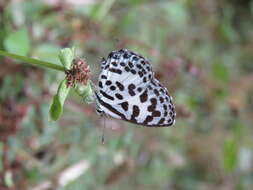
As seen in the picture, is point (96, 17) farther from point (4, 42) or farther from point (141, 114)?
point (141, 114)

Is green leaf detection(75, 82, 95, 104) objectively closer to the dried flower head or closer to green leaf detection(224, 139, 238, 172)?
the dried flower head

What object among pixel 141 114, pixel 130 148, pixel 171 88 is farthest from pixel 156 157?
pixel 141 114

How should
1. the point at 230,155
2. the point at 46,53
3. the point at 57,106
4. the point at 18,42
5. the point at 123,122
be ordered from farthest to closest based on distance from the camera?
the point at 230,155, the point at 123,122, the point at 46,53, the point at 18,42, the point at 57,106

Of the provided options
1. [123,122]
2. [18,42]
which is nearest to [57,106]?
[18,42]

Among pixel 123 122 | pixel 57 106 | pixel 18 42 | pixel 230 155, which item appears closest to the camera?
pixel 57 106

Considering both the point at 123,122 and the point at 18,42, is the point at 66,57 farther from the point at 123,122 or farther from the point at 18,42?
the point at 123,122

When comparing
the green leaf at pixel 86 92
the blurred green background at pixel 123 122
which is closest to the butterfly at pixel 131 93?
the green leaf at pixel 86 92

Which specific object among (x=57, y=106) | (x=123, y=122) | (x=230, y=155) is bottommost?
(x=230, y=155)

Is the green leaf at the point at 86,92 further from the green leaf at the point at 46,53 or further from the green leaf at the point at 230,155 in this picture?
the green leaf at the point at 230,155

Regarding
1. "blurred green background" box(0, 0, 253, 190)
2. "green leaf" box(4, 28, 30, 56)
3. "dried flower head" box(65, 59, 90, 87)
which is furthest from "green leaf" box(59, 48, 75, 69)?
"green leaf" box(4, 28, 30, 56)
